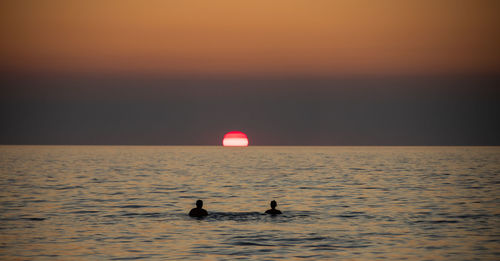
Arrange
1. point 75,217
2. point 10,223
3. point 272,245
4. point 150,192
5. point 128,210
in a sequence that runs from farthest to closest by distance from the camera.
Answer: point 150,192 → point 128,210 → point 75,217 → point 10,223 → point 272,245

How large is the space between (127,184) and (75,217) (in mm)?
26594

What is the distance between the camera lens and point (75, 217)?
3566 centimetres

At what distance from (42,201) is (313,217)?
802 inches

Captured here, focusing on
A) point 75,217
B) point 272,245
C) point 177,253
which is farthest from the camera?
Answer: point 75,217

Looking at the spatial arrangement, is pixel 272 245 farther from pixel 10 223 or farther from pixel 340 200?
pixel 340 200

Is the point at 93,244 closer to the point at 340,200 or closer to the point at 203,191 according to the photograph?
the point at 340,200

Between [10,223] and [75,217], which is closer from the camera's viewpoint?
[10,223]

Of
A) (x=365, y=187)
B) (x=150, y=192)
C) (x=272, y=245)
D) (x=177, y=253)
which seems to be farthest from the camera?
(x=365, y=187)

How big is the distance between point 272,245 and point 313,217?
962 cm

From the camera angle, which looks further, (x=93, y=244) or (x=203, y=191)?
(x=203, y=191)

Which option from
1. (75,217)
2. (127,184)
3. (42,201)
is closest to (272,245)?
(75,217)

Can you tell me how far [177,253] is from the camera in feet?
81.5

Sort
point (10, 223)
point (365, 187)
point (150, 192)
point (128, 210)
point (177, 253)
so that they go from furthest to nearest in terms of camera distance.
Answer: point (365, 187)
point (150, 192)
point (128, 210)
point (10, 223)
point (177, 253)

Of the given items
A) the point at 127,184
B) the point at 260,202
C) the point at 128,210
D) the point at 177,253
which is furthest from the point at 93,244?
the point at 127,184
